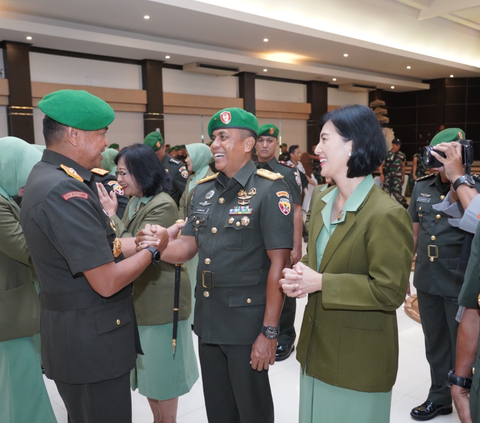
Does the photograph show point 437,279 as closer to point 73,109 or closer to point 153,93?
point 73,109

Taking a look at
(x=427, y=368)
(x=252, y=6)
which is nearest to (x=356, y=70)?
(x=252, y=6)

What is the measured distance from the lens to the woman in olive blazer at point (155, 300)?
2420 millimetres

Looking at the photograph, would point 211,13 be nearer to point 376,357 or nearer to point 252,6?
point 252,6

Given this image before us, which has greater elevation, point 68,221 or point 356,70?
point 356,70

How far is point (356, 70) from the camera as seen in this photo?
47.8ft

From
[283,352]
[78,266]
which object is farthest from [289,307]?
[78,266]

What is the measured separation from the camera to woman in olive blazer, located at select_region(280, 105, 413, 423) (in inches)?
58.9

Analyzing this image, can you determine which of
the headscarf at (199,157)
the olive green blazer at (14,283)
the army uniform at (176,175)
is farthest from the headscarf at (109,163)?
the olive green blazer at (14,283)

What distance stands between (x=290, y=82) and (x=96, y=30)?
23.7 ft

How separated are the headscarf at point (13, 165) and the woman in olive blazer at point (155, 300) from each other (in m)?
0.44

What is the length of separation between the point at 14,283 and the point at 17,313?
146 mm

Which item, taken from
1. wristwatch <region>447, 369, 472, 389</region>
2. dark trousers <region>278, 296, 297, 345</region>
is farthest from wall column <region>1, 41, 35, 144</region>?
wristwatch <region>447, 369, 472, 389</region>

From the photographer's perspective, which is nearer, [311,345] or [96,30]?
[311,345]

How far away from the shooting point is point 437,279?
2627 mm
